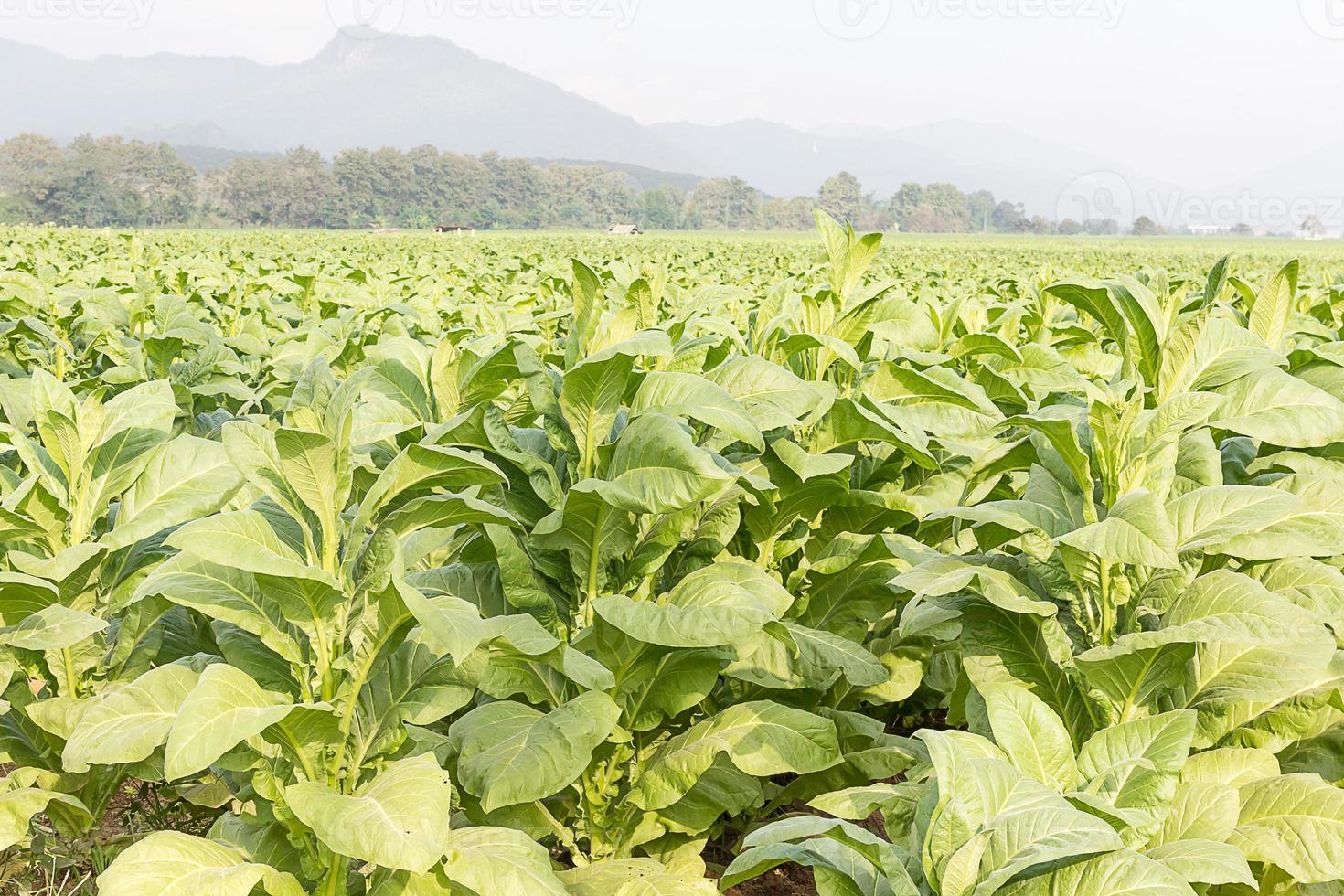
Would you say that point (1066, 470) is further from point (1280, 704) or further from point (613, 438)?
point (613, 438)

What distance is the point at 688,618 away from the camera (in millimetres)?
2137

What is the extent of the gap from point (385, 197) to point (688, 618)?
12373cm

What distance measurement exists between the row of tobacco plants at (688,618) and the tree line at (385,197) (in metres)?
96.9

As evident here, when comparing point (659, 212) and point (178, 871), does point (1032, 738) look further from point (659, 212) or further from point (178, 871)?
point (659, 212)

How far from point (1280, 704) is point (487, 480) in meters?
1.66

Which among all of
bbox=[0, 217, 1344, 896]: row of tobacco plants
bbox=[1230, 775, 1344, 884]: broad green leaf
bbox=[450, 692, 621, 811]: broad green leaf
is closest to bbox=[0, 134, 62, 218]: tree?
bbox=[0, 217, 1344, 896]: row of tobacco plants

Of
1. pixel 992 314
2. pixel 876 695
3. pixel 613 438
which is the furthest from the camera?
pixel 992 314

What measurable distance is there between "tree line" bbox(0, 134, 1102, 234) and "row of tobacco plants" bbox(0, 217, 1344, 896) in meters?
96.9

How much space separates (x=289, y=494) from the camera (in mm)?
1971

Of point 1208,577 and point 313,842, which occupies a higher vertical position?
point 1208,577

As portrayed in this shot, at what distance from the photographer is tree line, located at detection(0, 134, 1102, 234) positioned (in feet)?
332

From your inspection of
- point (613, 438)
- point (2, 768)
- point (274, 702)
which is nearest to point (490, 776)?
point (274, 702)

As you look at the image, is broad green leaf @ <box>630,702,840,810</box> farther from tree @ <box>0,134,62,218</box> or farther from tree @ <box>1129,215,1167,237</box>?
tree @ <box>1129,215,1167,237</box>

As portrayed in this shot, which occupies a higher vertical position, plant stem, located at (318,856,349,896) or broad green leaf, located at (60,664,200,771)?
broad green leaf, located at (60,664,200,771)
